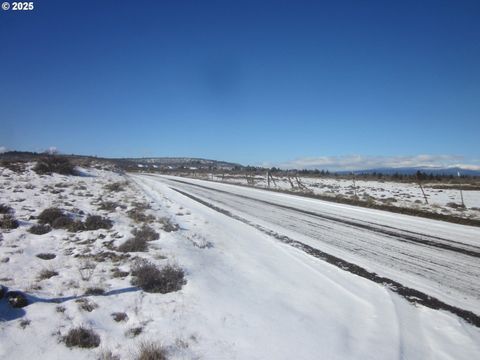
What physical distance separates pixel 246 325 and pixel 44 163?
28918mm

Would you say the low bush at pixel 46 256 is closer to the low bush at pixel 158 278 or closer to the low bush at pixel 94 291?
the low bush at pixel 158 278

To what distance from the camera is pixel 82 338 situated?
3744 mm

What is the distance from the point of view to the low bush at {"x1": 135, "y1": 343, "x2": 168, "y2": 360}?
336 centimetres

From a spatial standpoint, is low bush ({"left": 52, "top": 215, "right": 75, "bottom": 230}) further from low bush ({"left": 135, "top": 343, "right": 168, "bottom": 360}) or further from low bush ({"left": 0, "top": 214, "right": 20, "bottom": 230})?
low bush ({"left": 135, "top": 343, "right": 168, "bottom": 360})

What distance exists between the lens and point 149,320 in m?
4.25

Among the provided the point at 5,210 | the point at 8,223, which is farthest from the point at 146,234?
the point at 5,210

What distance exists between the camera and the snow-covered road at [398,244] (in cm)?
570

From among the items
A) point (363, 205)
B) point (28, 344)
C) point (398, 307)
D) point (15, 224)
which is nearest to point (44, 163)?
point (15, 224)

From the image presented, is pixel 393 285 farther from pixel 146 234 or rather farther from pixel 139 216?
pixel 139 216

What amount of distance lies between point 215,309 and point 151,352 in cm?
143

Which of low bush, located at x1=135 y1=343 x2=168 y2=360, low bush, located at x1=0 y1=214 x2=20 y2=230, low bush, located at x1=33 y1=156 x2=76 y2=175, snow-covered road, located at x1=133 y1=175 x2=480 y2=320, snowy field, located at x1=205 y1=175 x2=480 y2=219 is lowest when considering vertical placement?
snowy field, located at x1=205 y1=175 x2=480 y2=219

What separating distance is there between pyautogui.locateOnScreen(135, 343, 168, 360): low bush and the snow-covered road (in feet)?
13.9

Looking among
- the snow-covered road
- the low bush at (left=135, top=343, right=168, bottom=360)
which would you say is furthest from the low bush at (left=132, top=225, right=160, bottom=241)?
the low bush at (left=135, top=343, right=168, bottom=360)

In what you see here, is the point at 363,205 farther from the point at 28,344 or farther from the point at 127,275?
the point at 28,344
